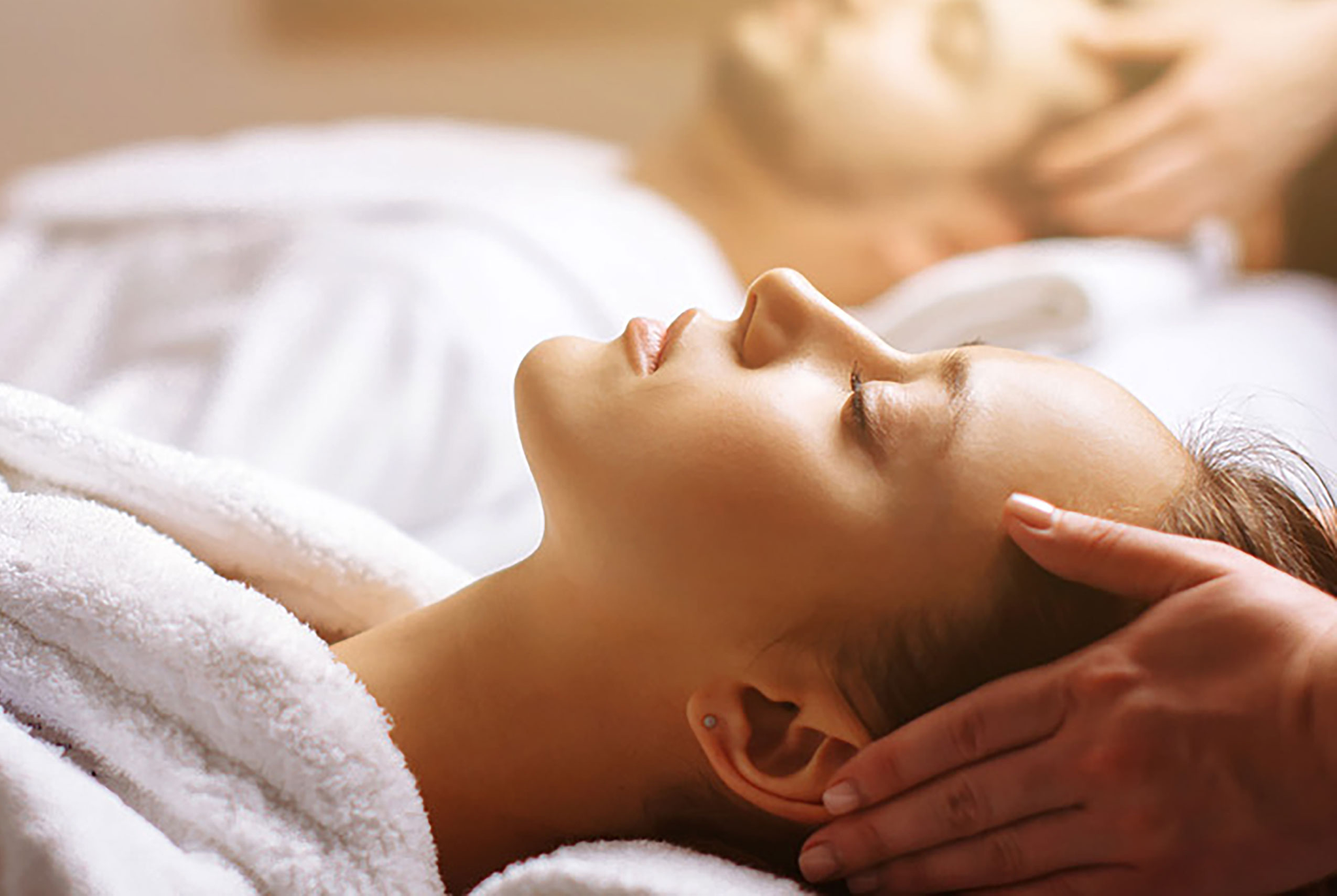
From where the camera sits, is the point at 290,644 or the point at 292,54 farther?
the point at 292,54

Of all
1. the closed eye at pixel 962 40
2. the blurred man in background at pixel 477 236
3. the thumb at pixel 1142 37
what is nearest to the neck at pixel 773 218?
the blurred man in background at pixel 477 236

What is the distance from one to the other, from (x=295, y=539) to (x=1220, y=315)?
3.75 ft

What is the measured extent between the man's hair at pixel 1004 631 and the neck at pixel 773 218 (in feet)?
3.60

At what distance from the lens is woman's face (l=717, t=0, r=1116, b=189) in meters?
1.69

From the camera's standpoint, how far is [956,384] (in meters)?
0.67

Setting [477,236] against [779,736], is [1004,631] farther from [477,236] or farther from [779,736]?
[477,236]

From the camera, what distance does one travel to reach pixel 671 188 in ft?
6.17

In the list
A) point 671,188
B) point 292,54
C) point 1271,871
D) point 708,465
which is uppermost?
point 292,54

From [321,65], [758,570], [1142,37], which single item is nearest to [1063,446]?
[758,570]

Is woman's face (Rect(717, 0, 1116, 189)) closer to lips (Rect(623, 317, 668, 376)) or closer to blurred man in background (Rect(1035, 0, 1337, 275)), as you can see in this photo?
blurred man in background (Rect(1035, 0, 1337, 275))

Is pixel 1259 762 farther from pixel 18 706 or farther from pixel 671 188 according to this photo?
pixel 671 188

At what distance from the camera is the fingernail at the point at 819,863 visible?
24.8 inches

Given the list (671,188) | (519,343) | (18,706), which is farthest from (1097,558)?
(671,188)

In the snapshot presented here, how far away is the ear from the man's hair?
14 mm
